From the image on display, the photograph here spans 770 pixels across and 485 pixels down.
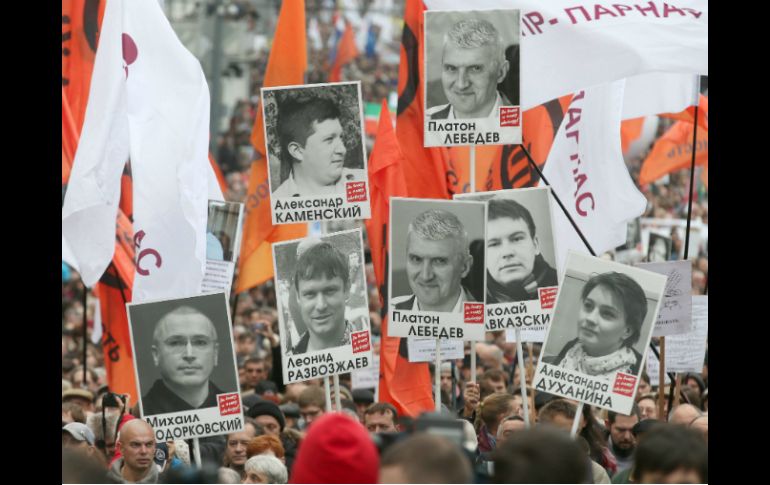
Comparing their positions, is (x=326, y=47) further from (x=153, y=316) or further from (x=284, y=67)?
(x=153, y=316)

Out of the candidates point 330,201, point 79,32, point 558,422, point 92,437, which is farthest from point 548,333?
point 79,32

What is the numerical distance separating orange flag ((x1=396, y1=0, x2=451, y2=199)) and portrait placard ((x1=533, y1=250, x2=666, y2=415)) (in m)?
2.54

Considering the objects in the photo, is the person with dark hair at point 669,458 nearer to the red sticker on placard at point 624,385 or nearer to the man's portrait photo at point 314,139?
the red sticker on placard at point 624,385

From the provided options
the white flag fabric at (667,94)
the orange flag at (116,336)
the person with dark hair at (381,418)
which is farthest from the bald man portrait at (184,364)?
the white flag fabric at (667,94)

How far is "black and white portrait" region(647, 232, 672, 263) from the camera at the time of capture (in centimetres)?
1373

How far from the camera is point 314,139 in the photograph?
863 cm

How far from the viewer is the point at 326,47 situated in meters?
43.2

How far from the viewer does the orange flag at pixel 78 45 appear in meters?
10.8

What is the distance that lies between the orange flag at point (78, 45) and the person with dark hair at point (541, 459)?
6.85m

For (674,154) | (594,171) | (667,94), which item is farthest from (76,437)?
(674,154)

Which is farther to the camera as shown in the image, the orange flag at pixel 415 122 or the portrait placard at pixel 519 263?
the orange flag at pixel 415 122

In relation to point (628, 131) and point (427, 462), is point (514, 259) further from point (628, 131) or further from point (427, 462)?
point (628, 131)

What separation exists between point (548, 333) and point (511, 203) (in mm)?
1012

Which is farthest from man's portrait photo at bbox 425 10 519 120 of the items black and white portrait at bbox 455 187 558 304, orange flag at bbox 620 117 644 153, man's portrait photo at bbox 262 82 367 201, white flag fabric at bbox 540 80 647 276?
orange flag at bbox 620 117 644 153
